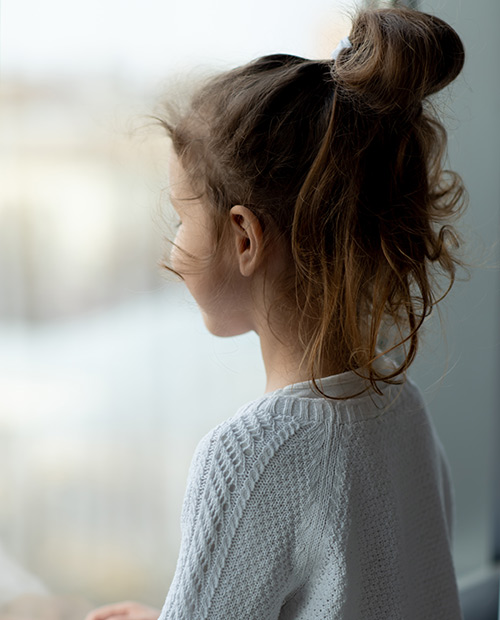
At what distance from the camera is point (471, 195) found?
52.5 inches

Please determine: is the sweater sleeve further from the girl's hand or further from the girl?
the girl's hand

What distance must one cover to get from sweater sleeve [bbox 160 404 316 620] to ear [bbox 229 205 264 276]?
0.58 ft

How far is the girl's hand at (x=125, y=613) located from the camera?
33.2 inches

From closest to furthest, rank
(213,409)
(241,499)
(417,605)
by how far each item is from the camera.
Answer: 1. (241,499)
2. (417,605)
3. (213,409)

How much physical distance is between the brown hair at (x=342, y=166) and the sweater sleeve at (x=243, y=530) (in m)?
0.10

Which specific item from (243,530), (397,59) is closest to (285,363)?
(243,530)

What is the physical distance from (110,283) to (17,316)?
0.16 m

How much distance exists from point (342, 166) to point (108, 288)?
0.55 metres

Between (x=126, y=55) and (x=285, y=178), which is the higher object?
(x=126, y=55)

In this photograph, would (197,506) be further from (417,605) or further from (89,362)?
(89,362)

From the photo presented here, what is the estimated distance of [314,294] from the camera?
0.73 meters

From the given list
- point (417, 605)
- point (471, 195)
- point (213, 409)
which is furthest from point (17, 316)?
point (471, 195)

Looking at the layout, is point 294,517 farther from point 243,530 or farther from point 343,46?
point 343,46

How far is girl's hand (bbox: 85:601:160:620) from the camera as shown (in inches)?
33.2
